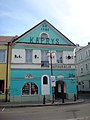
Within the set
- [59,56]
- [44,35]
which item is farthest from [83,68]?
[44,35]

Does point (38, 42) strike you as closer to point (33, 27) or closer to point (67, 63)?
point (33, 27)

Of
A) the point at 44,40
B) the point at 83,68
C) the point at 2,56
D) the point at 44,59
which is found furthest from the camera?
the point at 83,68

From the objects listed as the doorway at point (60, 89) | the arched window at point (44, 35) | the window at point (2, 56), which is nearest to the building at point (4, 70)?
the window at point (2, 56)

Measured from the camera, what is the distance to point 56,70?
31.3m

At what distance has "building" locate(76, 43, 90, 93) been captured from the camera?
50.5 m

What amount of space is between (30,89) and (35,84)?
900 mm

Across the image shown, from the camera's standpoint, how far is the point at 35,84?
30.5 m

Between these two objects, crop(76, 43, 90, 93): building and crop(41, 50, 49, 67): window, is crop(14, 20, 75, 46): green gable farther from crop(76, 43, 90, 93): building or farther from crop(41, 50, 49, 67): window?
crop(76, 43, 90, 93): building

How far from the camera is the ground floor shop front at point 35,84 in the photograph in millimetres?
29781

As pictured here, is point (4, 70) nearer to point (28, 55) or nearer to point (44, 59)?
point (28, 55)

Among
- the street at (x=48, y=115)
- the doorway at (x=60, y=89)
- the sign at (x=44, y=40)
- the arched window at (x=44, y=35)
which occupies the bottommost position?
the street at (x=48, y=115)

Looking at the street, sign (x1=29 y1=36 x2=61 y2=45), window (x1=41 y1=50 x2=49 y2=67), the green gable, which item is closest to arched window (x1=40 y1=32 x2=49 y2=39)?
the green gable

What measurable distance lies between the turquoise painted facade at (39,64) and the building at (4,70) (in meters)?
0.52

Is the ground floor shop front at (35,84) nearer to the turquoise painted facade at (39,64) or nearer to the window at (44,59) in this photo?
the turquoise painted facade at (39,64)
